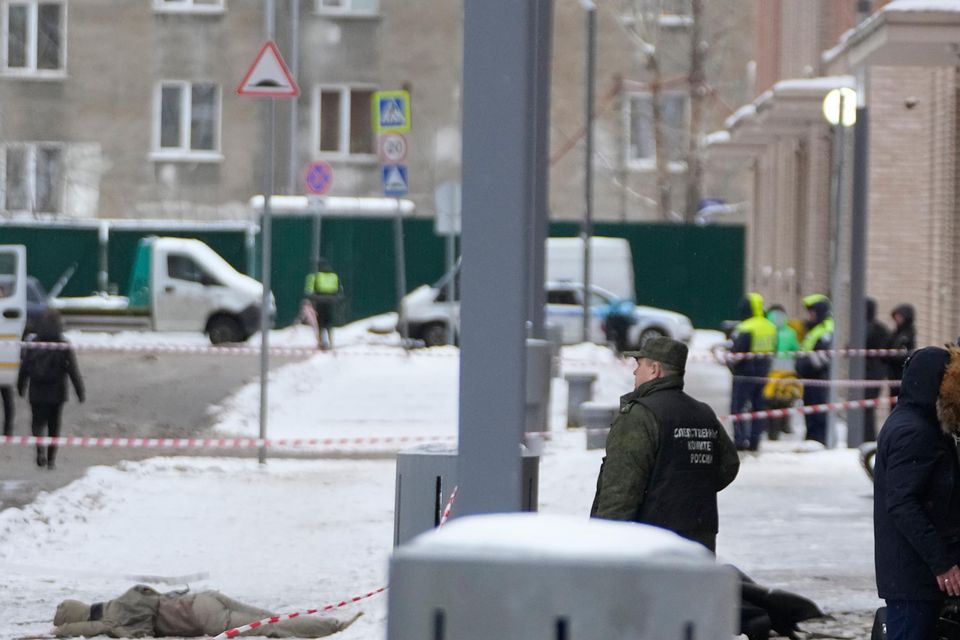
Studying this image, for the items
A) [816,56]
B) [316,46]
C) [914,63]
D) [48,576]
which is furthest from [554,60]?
[48,576]

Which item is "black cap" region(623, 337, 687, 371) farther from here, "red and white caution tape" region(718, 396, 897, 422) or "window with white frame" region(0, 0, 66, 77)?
"window with white frame" region(0, 0, 66, 77)

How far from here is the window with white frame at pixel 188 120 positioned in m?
44.8

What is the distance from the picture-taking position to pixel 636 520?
22.9 feet

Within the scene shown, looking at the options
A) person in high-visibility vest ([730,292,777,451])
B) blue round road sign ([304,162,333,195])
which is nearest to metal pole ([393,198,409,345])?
blue round road sign ([304,162,333,195])

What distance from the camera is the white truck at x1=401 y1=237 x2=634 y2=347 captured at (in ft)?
111

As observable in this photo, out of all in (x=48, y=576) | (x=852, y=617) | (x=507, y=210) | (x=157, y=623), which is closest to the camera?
(x=507, y=210)

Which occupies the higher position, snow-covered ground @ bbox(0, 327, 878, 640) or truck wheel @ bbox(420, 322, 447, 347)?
truck wheel @ bbox(420, 322, 447, 347)

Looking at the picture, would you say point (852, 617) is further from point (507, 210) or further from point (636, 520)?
point (507, 210)

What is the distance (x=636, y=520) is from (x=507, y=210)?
1484 millimetres

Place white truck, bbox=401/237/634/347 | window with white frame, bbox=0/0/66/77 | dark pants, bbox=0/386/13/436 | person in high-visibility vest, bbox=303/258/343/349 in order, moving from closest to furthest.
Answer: dark pants, bbox=0/386/13/436 → person in high-visibility vest, bbox=303/258/343/349 → white truck, bbox=401/237/634/347 → window with white frame, bbox=0/0/66/77

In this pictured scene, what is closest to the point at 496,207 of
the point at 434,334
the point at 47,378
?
the point at 47,378

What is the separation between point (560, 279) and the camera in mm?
34656

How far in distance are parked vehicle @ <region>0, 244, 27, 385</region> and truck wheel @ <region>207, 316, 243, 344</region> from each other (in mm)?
11652

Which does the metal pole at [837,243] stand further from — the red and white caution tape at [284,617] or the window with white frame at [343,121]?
the window with white frame at [343,121]
